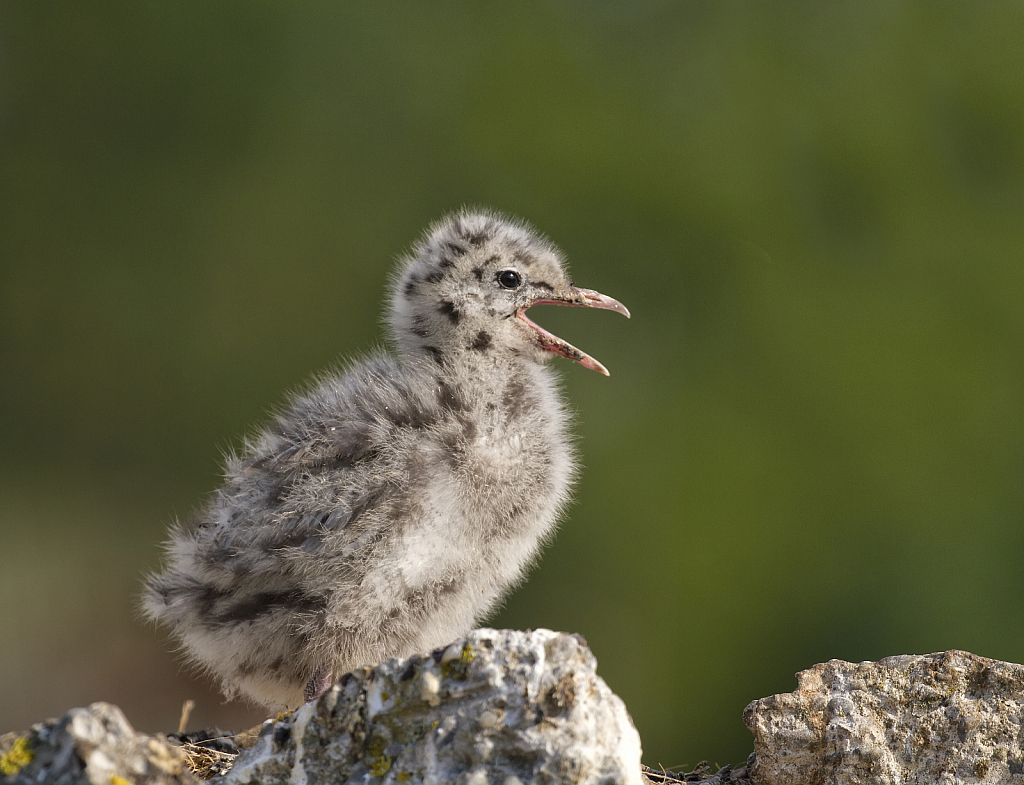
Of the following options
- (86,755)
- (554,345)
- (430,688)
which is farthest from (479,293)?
(86,755)

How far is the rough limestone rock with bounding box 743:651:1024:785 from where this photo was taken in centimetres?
228

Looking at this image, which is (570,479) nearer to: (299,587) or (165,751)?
(299,587)

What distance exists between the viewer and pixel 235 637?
2828mm

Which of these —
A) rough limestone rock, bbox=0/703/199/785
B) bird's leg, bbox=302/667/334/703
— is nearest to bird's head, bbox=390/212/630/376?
bird's leg, bbox=302/667/334/703

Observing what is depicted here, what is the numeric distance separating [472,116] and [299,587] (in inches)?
153

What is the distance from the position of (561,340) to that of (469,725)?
5.10ft

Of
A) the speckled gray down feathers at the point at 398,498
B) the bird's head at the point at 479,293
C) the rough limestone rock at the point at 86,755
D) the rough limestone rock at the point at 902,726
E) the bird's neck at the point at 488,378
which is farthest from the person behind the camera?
the bird's head at the point at 479,293

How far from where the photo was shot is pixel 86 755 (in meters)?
1.60

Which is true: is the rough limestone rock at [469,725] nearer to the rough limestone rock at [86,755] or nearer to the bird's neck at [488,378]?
the rough limestone rock at [86,755]

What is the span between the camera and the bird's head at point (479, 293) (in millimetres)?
3113

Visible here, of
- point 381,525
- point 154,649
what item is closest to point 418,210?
point 154,649

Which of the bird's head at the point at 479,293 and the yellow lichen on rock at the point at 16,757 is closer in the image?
the yellow lichen on rock at the point at 16,757

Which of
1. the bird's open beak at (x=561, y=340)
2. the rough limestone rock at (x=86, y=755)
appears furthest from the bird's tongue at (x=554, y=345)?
the rough limestone rock at (x=86, y=755)

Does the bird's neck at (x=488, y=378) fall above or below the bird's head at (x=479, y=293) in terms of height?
below
